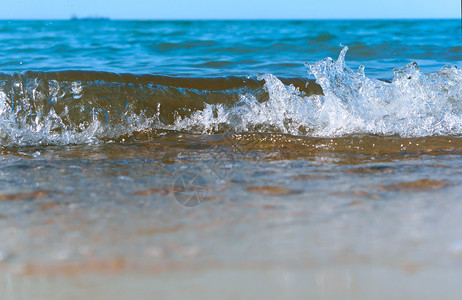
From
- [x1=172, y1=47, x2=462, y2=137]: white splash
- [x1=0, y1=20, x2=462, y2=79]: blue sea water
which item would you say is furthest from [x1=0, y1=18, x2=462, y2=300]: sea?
[x1=0, y1=20, x2=462, y2=79]: blue sea water

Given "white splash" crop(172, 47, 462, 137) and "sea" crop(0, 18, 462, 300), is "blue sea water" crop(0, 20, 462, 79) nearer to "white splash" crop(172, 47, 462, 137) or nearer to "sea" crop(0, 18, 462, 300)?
"sea" crop(0, 18, 462, 300)

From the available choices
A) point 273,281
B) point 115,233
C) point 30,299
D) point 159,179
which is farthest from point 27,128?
point 273,281

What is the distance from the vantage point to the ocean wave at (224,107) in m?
3.71

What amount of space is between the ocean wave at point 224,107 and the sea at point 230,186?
0.05 feet

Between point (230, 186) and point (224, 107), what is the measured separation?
2.02 meters

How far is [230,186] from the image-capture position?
2.29 m

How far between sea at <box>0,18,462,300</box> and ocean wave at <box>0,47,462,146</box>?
0.05 feet

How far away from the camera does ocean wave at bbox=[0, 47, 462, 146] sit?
3.71 meters

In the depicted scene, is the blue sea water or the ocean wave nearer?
the ocean wave

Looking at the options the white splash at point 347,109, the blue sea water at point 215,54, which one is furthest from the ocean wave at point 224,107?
the blue sea water at point 215,54

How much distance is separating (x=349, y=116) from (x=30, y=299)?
303cm

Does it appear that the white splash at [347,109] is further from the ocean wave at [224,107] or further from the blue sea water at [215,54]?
the blue sea water at [215,54]

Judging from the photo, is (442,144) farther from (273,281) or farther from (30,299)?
(30,299)

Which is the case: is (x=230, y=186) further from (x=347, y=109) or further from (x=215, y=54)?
(x=215, y=54)
